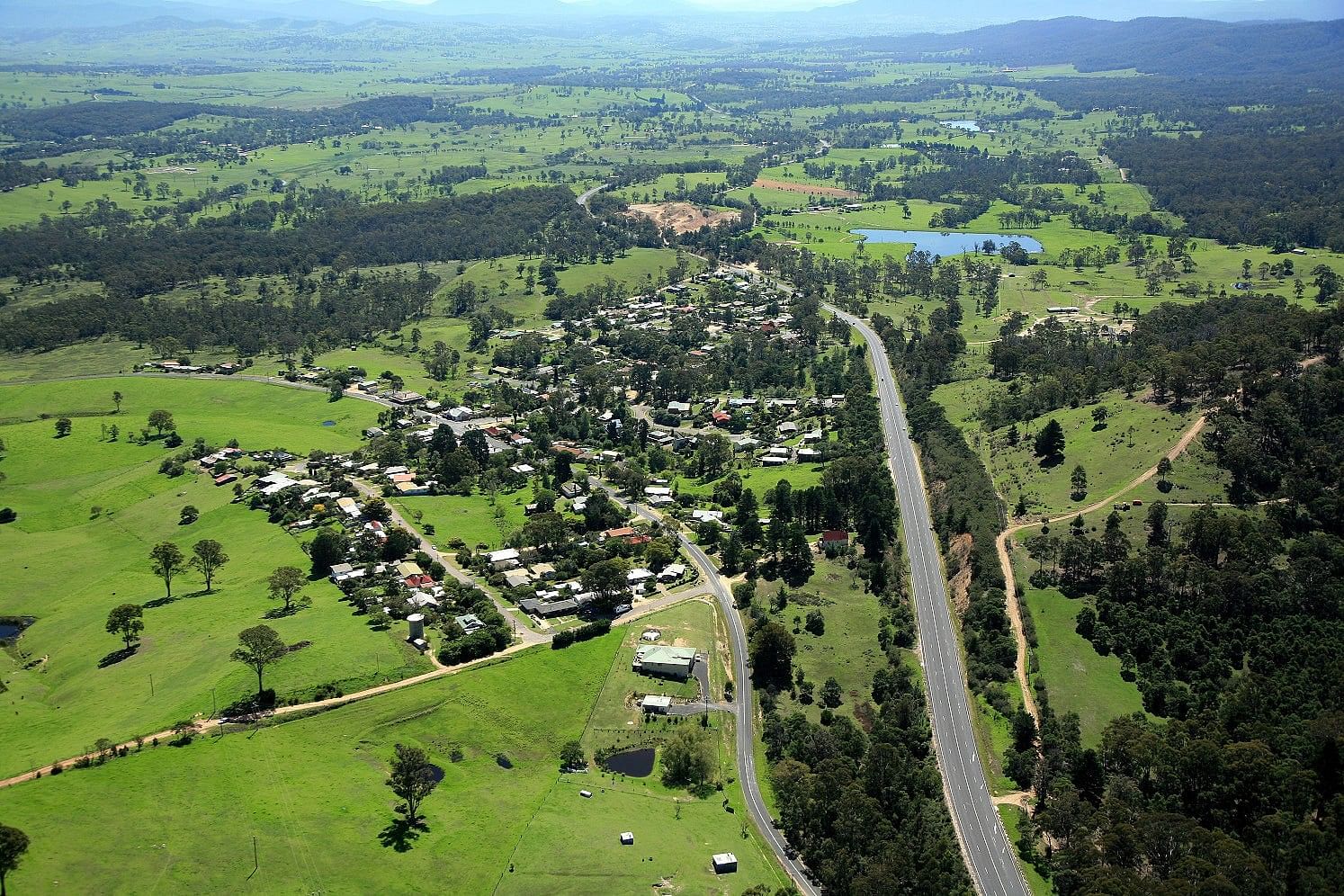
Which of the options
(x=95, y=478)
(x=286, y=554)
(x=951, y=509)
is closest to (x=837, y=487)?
(x=951, y=509)

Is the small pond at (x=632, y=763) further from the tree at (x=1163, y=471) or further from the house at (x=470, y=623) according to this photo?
the tree at (x=1163, y=471)

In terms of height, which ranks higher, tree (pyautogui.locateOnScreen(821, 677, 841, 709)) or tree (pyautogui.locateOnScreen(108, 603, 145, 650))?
tree (pyautogui.locateOnScreen(108, 603, 145, 650))

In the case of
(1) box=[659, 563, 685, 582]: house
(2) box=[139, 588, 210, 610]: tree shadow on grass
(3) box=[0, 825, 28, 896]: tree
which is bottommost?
(2) box=[139, 588, 210, 610]: tree shadow on grass

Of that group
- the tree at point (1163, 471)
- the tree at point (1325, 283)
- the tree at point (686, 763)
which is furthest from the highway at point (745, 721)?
the tree at point (1325, 283)

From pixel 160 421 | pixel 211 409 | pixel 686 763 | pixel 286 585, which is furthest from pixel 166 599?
pixel 211 409

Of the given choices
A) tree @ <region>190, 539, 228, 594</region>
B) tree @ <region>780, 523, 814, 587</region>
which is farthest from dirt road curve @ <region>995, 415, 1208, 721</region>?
tree @ <region>190, 539, 228, 594</region>

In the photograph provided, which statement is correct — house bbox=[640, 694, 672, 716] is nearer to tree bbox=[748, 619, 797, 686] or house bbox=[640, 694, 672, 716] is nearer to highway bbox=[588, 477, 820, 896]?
highway bbox=[588, 477, 820, 896]
